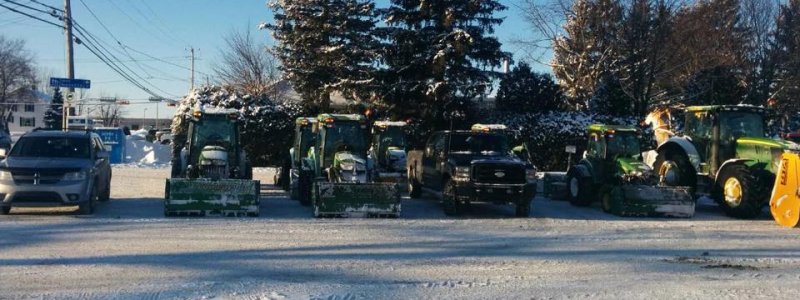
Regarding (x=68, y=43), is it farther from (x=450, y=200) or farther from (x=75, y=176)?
(x=450, y=200)

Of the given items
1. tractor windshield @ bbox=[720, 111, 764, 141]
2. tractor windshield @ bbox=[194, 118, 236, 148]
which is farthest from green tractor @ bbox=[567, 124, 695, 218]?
tractor windshield @ bbox=[194, 118, 236, 148]

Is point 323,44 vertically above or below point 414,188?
above

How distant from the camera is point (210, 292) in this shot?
828 centimetres

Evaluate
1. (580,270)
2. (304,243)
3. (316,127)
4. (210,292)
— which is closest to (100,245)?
(304,243)

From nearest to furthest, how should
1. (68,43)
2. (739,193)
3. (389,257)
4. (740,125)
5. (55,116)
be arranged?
(389,257) → (739,193) → (740,125) → (68,43) → (55,116)

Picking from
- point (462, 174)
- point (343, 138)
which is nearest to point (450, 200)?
point (462, 174)

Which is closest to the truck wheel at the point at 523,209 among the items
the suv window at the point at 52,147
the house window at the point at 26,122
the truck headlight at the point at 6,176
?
the suv window at the point at 52,147

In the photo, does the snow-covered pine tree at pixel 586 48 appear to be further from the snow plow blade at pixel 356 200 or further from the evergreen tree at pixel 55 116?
the evergreen tree at pixel 55 116

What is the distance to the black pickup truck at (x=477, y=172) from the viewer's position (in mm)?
16422

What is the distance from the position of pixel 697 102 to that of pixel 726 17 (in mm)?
3833

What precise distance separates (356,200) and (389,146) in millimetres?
7849

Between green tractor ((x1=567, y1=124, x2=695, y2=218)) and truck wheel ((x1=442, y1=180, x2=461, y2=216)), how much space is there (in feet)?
12.0

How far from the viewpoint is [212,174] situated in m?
17.2

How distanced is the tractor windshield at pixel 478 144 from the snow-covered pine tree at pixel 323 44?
41.6 ft
